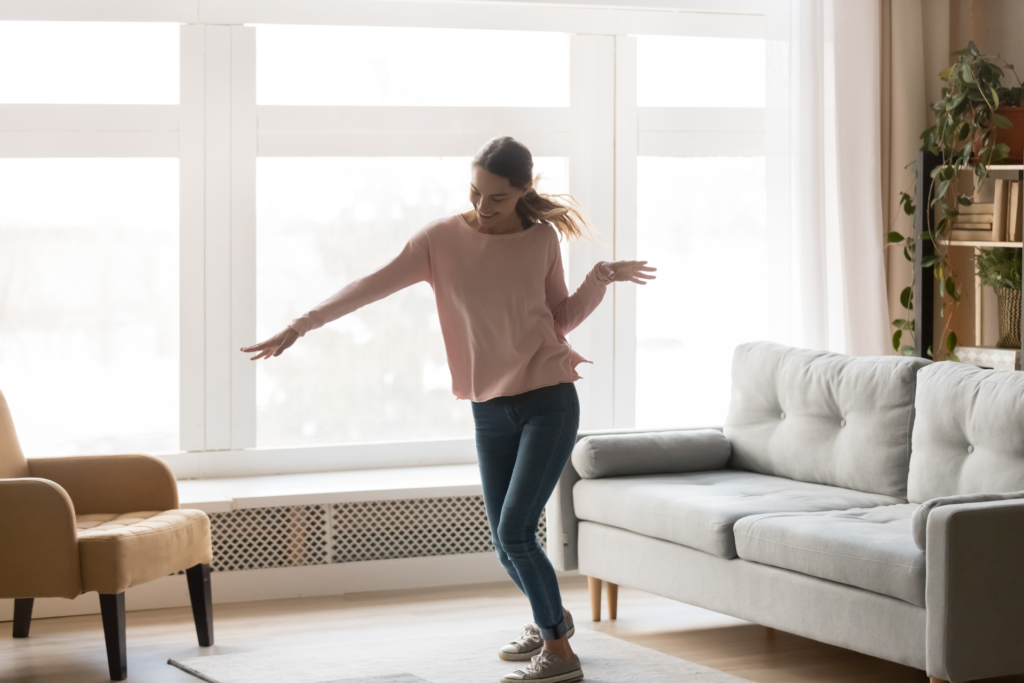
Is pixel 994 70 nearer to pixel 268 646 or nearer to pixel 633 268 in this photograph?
pixel 633 268

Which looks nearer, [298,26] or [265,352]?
[265,352]

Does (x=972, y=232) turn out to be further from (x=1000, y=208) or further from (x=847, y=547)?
(x=847, y=547)

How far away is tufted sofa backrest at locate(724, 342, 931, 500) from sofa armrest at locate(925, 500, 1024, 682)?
32.1 inches

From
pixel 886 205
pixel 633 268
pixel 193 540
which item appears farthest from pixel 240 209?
pixel 886 205

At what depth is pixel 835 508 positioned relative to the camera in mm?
3270

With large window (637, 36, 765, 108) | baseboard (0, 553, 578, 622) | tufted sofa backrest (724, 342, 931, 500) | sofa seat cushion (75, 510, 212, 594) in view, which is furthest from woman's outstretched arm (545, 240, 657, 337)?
large window (637, 36, 765, 108)

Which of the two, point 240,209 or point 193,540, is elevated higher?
point 240,209

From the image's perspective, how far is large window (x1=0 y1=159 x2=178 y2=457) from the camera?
426 cm

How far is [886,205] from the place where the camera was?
4.89 metres

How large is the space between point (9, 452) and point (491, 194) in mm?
1811

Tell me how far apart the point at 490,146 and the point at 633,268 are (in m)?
0.46

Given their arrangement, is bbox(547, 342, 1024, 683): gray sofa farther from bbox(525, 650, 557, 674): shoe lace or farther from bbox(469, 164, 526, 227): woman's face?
bbox(469, 164, 526, 227): woman's face

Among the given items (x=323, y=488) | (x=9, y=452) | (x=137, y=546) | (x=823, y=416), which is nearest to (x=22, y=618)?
(x=9, y=452)

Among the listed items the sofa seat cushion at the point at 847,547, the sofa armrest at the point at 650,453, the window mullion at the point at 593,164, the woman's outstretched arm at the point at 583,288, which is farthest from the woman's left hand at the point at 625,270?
the window mullion at the point at 593,164
